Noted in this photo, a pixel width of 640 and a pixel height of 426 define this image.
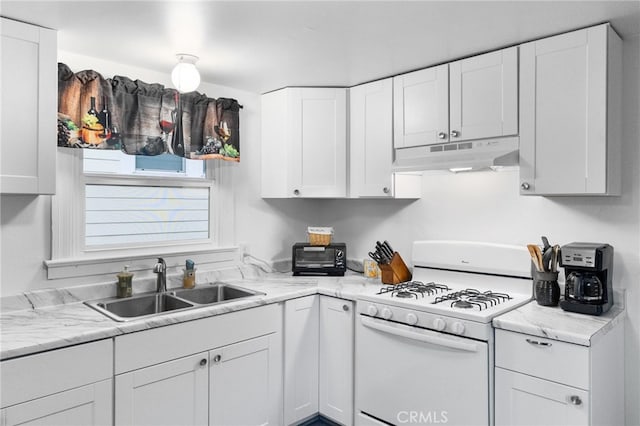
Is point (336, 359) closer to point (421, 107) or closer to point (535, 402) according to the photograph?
point (535, 402)

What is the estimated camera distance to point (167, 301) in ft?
8.63

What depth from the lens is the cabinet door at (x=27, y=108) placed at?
196cm

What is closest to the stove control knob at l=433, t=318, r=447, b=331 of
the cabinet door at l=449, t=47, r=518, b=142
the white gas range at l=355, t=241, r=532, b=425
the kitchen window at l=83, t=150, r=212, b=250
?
the white gas range at l=355, t=241, r=532, b=425

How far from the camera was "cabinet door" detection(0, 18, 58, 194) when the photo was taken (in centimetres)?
196

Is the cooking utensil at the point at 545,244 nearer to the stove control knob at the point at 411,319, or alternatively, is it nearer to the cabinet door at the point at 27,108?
the stove control knob at the point at 411,319

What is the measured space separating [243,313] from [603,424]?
181 cm

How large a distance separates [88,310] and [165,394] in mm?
600

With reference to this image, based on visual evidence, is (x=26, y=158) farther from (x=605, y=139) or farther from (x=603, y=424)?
(x=603, y=424)

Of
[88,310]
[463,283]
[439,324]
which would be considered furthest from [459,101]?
[88,310]

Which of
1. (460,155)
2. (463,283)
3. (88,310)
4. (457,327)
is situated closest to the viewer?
(457,327)

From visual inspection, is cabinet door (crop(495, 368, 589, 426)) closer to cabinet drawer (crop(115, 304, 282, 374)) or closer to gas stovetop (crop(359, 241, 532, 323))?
gas stovetop (crop(359, 241, 532, 323))

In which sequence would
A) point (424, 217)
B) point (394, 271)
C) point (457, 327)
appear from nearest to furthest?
1. point (457, 327)
2. point (394, 271)
3. point (424, 217)

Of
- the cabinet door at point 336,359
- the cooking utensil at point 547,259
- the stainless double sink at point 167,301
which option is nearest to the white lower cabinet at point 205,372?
the stainless double sink at point 167,301

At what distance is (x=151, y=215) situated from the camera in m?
2.81
